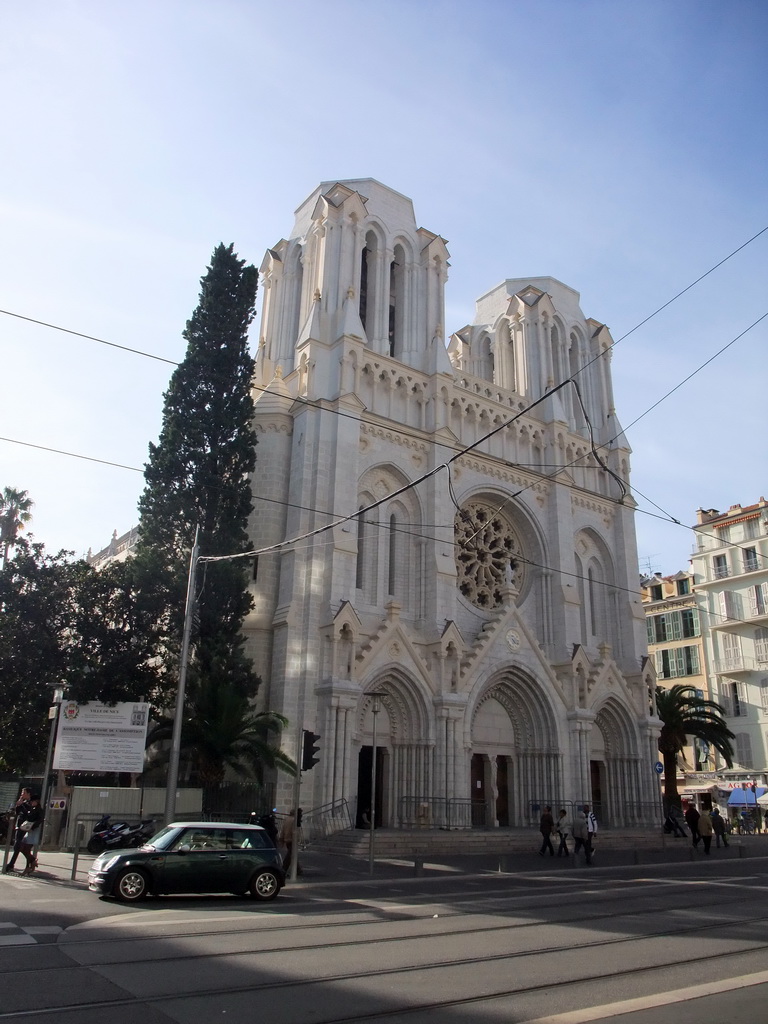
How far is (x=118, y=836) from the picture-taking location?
64.8 ft

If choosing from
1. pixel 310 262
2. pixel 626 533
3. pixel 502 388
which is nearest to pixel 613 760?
pixel 626 533

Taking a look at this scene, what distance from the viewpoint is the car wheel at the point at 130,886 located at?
1249 cm

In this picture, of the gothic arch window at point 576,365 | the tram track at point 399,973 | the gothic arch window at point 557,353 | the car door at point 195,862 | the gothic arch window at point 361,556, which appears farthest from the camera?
the gothic arch window at point 576,365

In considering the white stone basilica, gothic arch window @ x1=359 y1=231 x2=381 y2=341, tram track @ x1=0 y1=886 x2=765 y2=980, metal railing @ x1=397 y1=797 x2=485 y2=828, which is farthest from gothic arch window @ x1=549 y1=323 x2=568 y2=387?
tram track @ x1=0 y1=886 x2=765 y2=980

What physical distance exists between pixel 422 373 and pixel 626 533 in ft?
44.6

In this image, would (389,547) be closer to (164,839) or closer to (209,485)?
(209,485)

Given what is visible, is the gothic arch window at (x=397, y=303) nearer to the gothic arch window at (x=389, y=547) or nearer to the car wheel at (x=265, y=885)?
the gothic arch window at (x=389, y=547)

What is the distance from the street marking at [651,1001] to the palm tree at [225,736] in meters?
17.7

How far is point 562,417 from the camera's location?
39.8 meters

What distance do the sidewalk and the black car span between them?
8.95ft

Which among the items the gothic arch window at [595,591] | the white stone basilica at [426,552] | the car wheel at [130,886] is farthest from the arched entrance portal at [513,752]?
the car wheel at [130,886]

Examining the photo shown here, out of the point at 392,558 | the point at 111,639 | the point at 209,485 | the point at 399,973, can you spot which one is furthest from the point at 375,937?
the point at 392,558

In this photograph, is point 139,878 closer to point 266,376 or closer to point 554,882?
point 554,882

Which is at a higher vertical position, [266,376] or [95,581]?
[266,376]
